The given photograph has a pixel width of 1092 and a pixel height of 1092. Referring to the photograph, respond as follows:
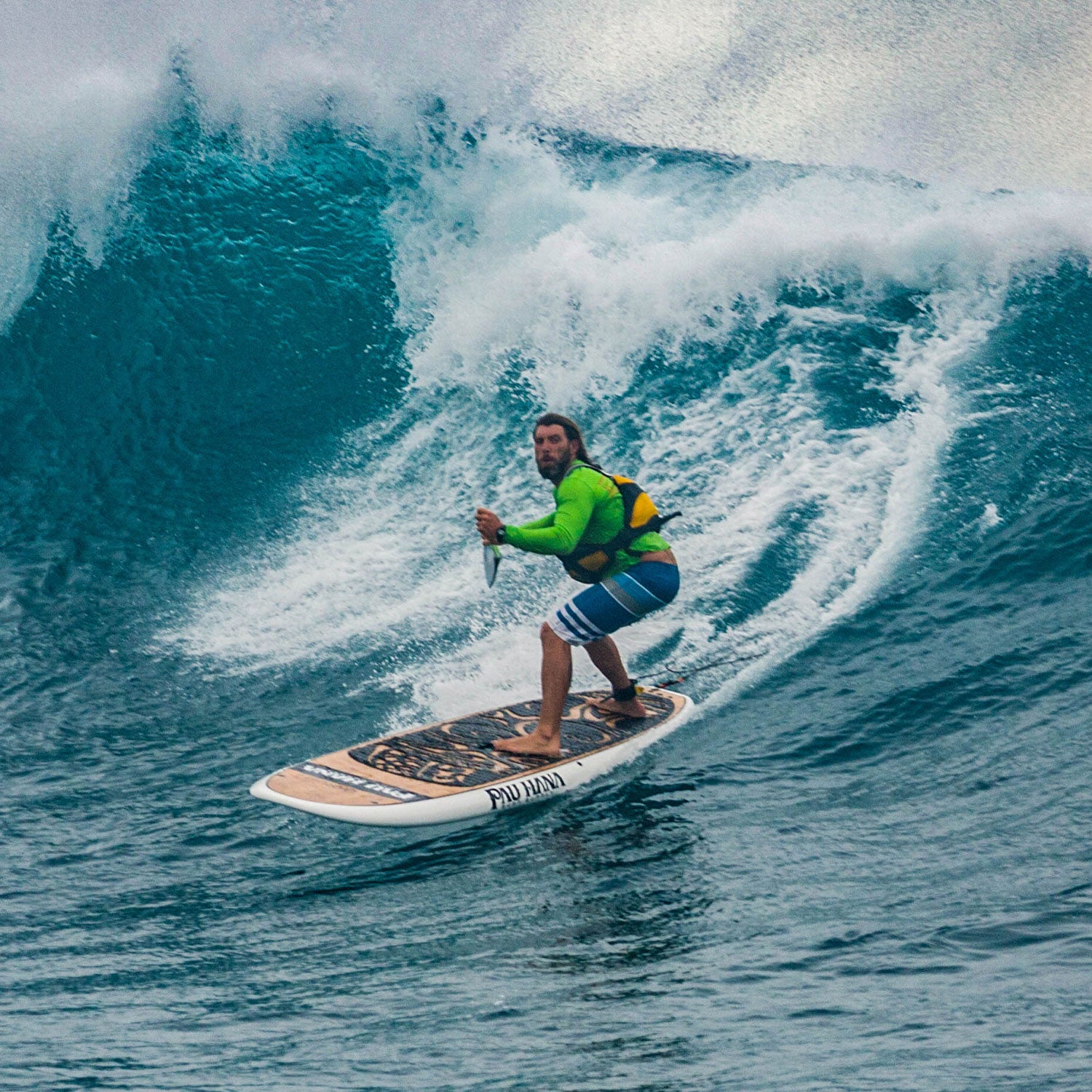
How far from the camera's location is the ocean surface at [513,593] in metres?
4.67

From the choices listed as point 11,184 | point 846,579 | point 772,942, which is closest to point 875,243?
point 846,579

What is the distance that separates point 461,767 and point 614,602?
117cm

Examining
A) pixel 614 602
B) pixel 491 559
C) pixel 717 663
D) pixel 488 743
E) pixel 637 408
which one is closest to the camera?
pixel 491 559

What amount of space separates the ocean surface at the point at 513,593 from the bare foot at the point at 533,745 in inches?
13.0

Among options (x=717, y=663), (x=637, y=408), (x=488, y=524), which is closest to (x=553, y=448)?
(x=488, y=524)

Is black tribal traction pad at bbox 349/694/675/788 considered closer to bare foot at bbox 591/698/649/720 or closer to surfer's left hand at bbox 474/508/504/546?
bare foot at bbox 591/698/649/720

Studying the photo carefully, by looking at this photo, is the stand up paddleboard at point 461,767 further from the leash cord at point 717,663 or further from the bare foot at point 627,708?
the leash cord at point 717,663

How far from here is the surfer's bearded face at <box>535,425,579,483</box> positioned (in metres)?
7.15

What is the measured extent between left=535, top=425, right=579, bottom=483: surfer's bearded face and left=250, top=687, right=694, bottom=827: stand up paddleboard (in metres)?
1.51

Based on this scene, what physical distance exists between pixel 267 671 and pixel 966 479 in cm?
500

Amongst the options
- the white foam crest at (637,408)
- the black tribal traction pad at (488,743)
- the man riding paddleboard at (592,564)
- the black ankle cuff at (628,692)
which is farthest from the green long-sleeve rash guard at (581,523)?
the white foam crest at (637,408)

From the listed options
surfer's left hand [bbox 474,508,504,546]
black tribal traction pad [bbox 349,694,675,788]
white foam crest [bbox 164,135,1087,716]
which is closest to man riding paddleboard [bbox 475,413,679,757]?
black tribal traction pad [bbox 349,694,675,788]

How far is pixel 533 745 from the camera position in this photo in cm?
739

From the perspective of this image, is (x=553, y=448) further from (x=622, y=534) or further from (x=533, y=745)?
(x=533, y=745)
